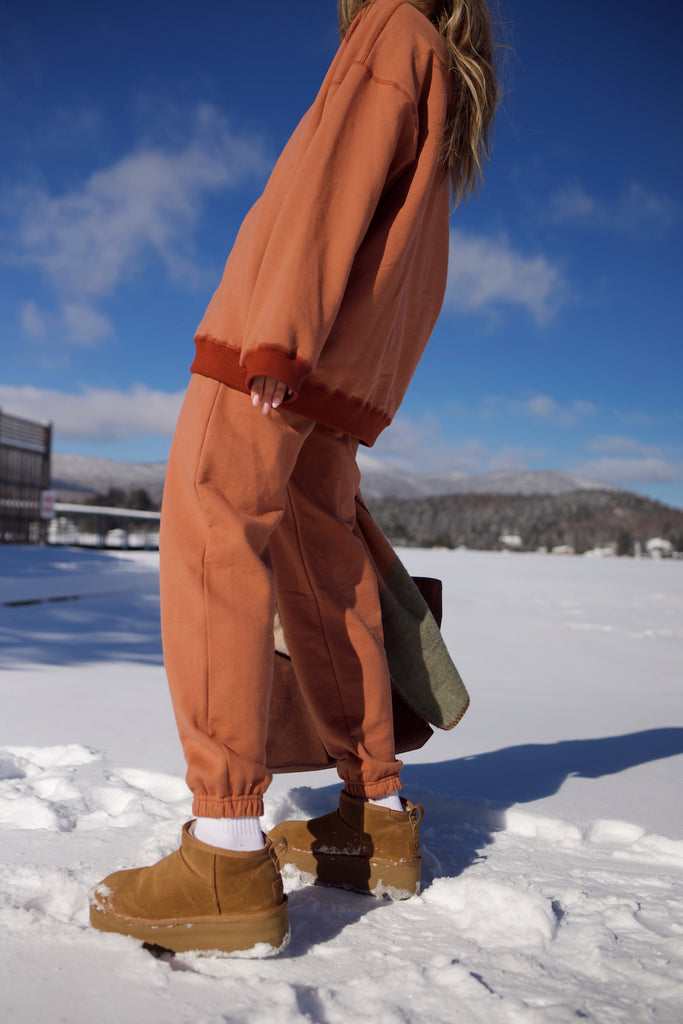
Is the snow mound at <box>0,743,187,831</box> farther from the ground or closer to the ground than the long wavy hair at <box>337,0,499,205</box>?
closer to the ground

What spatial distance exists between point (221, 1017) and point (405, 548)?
13332 millimetres

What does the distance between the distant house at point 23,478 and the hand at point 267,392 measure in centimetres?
1071

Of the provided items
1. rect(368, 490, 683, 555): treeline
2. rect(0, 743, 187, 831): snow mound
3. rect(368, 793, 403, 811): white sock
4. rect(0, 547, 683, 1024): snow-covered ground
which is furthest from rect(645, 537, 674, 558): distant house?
rect(368, 793, 403, 811): white sock

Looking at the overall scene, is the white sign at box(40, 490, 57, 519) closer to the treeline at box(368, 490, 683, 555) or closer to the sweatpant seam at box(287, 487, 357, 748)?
the treeline at box(368, 490, 683, 555)

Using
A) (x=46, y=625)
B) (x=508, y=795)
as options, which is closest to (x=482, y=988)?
(x=508, y=795)

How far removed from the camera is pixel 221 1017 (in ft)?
2.10

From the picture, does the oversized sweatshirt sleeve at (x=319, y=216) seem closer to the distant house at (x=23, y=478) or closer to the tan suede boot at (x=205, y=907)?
the tan suede boot at (x=205, y=907)

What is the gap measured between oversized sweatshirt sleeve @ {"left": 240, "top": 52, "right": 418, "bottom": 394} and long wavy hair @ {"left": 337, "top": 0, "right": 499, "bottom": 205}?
130 millimetres

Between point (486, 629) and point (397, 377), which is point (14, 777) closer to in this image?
point (397, 377)

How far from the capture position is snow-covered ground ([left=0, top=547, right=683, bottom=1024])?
0.69m

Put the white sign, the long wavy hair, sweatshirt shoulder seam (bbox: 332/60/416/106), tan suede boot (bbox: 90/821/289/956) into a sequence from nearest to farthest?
1. tan suede boot (bbox: 90/821/289/956)
2. sweatshirt shoulder seam (bbox: 332/60/416/106)
3. the long wavy hair
4. the white sign

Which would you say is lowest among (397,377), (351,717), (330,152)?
(351,717)

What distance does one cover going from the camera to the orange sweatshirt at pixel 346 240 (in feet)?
2.85

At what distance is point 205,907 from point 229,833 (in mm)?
76
